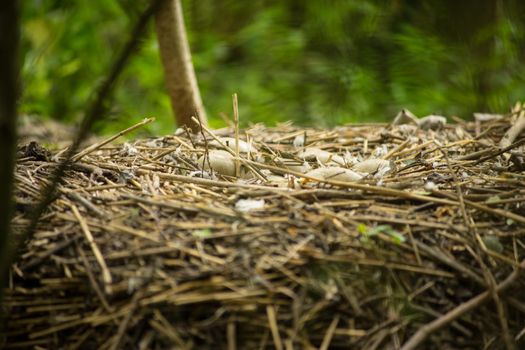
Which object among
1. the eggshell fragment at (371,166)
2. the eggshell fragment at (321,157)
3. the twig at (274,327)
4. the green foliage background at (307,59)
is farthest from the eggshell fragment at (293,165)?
the green foliage background at (307,59)

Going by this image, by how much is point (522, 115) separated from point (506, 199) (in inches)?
46.1

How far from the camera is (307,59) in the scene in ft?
15.8

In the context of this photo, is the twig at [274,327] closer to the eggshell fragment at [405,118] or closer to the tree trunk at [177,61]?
the tree trunk at [177,61]

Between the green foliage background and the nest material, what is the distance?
2203 mm

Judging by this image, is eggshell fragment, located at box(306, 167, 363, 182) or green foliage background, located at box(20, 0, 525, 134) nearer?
eggshell fragment, located at box(306, 167, 363, 182)

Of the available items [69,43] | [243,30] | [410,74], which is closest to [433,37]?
[410,74]

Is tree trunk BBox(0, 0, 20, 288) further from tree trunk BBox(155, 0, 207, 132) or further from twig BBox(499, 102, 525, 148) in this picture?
twig BBox(499, 102, 525, 148)

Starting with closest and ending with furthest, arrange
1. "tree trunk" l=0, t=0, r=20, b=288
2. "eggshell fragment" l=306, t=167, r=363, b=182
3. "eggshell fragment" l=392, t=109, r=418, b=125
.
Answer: "tree trunk" l=0, t=0, r=20, b=288, "eggshell fragment" l=306, t=167, r=363, b=182, "eggshell fragment" l=392, t=109, r=418, b=125

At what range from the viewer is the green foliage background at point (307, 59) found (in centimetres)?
414

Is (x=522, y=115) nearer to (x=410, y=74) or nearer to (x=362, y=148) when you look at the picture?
(x=362, y=148)

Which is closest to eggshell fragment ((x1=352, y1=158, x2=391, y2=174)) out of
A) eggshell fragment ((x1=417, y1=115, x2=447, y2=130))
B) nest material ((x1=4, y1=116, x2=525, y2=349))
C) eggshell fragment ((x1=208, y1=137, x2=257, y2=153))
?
nest material ((x1=4, y1=116, x2=525, y2=349))

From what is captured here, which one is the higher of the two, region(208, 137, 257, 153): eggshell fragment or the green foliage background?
the green foliage background

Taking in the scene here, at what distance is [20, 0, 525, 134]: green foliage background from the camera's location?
4145mm

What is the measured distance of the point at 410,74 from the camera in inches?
174
